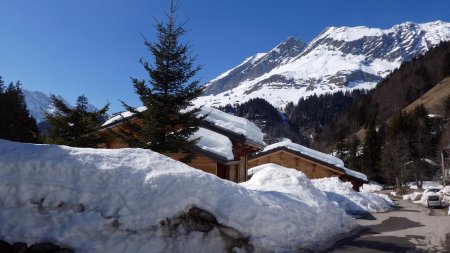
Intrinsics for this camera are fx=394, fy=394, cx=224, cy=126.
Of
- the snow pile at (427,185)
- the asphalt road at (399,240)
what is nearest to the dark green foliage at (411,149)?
the snow pile at (427,185)

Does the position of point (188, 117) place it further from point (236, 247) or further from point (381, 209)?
point (381, 209)

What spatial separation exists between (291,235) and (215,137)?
11382mm

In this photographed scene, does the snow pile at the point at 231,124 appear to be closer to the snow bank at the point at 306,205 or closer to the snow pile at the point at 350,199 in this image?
the snow pile at the point at 350,199

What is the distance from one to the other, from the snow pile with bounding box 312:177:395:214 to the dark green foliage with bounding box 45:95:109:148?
1368cm

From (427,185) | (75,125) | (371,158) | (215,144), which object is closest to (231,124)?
(215,144)

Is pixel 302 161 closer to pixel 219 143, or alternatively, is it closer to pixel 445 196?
A: pixel 445 196

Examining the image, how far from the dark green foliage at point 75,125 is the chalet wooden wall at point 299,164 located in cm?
2067

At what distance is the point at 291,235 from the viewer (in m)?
10.2

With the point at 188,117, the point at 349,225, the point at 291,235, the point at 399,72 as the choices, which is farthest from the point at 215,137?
the point at 399,72

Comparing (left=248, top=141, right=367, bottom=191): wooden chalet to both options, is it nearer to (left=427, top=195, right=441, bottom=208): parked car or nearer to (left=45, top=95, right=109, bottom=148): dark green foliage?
(left=427, top=195, right=441, bottom=208): parked car

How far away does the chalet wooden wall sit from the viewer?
123 ft

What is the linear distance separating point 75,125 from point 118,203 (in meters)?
13.6

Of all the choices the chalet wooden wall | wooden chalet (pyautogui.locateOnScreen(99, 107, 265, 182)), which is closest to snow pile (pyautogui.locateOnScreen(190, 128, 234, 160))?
wooden chalet (pyautogui.locateOnScreen(99, 107, 265, 182))

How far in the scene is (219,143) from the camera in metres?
20.2
